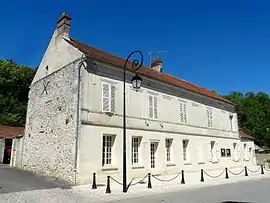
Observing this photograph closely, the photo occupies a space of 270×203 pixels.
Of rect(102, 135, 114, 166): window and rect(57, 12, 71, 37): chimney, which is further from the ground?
rect(57, 12, 71, 37): chimney

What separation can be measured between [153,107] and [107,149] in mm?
4435

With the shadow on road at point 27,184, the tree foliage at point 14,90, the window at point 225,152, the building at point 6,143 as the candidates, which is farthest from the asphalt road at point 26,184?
the tree foliage at point 14,90

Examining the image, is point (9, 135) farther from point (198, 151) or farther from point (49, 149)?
point (198, 151)

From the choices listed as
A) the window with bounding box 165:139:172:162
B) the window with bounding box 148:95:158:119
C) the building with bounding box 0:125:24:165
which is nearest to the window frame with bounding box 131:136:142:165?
the window with bounding box 148:95:158:119

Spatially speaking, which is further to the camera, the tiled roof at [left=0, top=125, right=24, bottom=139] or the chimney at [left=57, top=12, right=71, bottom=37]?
the tiled roof at [left=0, top=125, right=24, bottom=139]

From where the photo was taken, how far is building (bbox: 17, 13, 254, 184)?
12.4 m

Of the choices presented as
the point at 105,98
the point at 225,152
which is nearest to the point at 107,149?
the point at 105,98

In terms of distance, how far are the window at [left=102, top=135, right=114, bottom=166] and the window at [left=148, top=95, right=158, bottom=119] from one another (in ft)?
11.4

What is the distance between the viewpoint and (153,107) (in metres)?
16.1

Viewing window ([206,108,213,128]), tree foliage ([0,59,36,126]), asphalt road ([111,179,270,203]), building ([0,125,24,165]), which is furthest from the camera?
tree foliage ([0,59,36,126])

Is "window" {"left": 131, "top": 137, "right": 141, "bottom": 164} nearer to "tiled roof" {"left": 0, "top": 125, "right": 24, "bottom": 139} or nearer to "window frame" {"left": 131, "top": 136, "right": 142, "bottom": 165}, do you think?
"window frame" {"left": 131, "top": 136, "right": 142, "bottom": 165}

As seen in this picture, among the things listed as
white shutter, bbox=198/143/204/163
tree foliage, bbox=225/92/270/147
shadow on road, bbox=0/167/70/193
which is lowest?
shadow on road, bbox=0/167/70/193

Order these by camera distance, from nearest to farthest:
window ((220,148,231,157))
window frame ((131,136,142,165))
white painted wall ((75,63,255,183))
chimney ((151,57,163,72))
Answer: white painted wall ((75,63,255,183)), window frame ((131,136,142,165)), window ((220,148,231,157)), chimney ((151,57,163,72))

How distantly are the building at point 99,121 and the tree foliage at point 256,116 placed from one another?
979 inches
